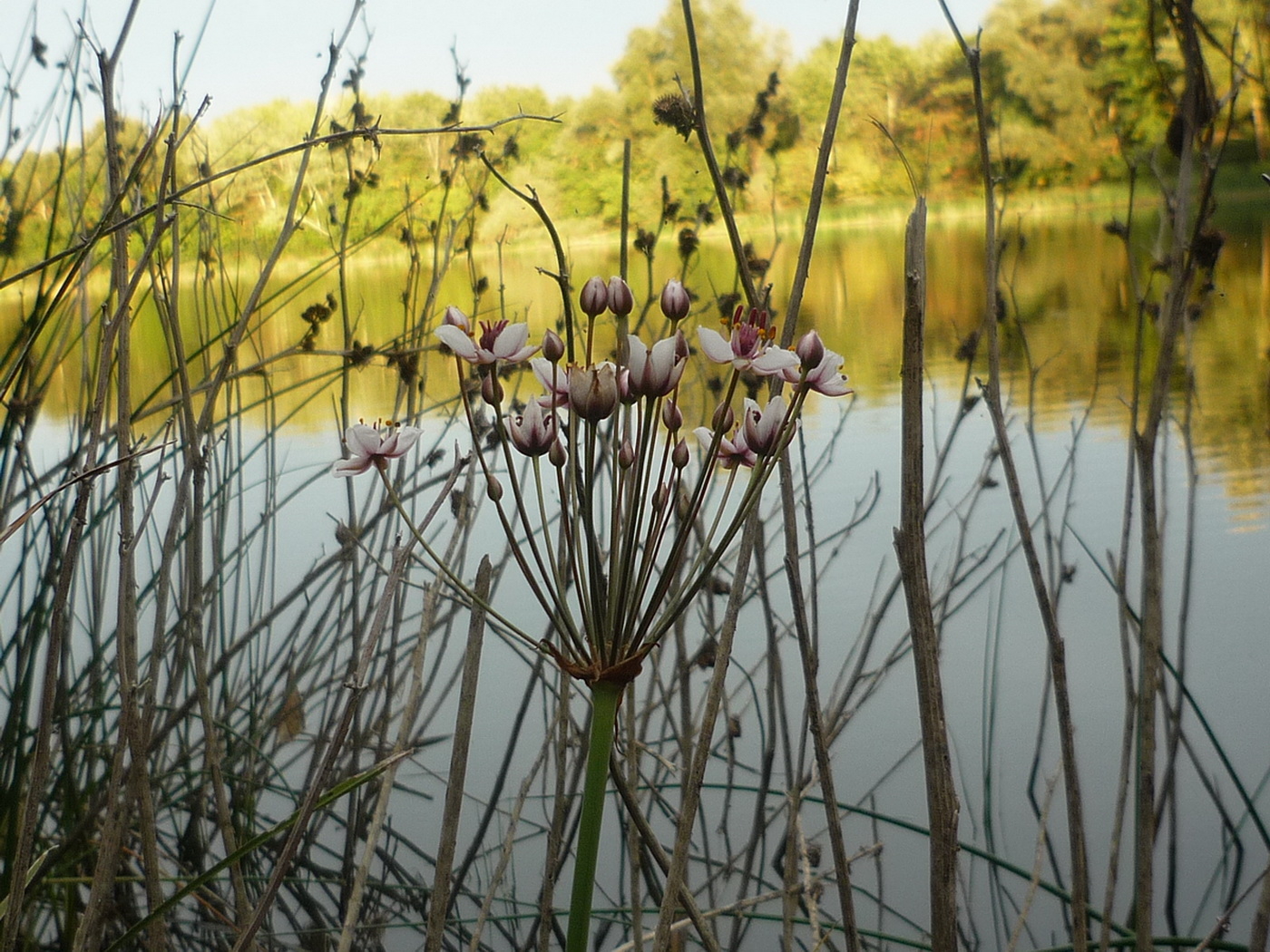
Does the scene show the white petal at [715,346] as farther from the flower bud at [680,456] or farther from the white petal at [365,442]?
the white petal at [365,442]

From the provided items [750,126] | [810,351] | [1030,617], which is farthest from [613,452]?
[1030,617]

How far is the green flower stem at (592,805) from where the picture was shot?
55 centimetres

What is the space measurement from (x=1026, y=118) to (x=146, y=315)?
38.5ft

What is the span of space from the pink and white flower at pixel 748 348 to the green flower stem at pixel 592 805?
0.18 m

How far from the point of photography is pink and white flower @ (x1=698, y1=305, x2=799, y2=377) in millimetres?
575

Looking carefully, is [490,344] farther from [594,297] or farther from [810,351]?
[810,351]

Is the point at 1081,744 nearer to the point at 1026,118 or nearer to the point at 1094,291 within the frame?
the point at 1094,291

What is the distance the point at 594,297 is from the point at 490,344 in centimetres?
6

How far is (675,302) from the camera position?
0.63 m

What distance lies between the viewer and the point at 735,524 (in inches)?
20.6

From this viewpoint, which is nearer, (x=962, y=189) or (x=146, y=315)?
(x=146, y=315)

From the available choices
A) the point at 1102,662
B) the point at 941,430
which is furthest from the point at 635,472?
the point at 941,430

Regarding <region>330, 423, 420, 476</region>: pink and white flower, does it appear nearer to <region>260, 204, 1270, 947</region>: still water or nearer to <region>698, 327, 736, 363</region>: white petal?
<region>698, 327, 736, 363</region>: white petal

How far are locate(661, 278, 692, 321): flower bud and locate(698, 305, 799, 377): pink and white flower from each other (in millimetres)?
15
